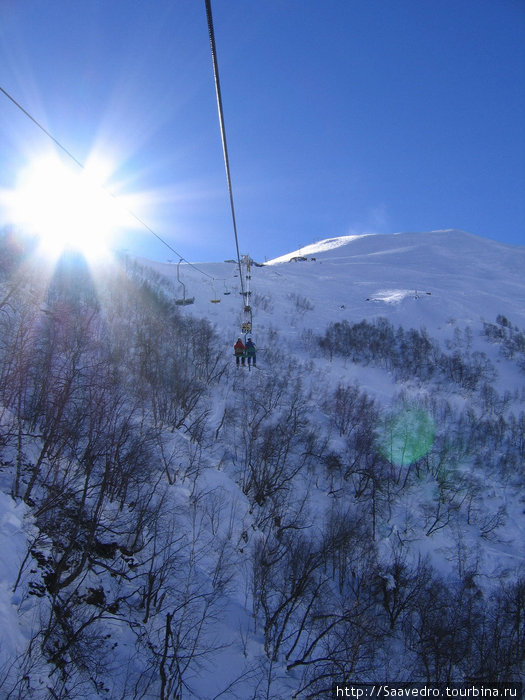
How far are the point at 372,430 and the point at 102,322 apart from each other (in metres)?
37.1

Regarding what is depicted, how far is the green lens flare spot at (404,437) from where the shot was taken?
4266cm

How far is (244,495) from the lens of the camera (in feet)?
93.4

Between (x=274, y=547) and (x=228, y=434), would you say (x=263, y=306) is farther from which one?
(x=274, y=547)

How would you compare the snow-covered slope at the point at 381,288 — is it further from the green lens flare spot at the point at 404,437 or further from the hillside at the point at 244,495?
the green lens flare spot at the point at 404,437

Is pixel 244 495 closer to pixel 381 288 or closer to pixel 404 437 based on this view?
pixel 404 437

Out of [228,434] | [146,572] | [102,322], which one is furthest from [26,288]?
[146,572]

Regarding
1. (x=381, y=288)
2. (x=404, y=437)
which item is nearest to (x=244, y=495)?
(x=404, y=437)

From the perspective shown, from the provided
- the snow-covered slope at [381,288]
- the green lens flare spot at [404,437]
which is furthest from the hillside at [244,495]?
the snow-covered slope at [381,288]

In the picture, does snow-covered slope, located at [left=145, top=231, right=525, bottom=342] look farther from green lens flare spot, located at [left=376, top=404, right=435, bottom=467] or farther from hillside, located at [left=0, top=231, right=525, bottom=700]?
green lens flare spot, located at [left=376, top=404, right=435, bottom=467]

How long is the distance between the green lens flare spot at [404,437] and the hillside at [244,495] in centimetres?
25

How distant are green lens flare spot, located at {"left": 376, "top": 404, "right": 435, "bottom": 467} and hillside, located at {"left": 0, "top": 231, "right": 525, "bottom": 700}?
0.25 metres

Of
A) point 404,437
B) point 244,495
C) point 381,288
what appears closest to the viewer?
point 244,495

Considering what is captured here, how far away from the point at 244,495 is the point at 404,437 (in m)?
24.3

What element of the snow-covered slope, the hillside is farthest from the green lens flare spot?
the snow-covered slope
